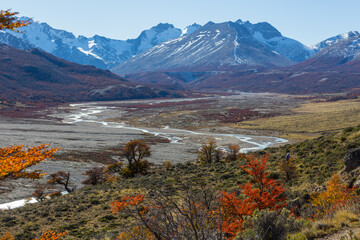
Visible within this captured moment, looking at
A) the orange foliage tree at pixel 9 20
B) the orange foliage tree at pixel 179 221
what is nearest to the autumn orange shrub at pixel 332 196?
the orange foliage tree at pixel 179 221

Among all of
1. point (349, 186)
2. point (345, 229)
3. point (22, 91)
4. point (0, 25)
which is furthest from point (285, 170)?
point (22, 91)

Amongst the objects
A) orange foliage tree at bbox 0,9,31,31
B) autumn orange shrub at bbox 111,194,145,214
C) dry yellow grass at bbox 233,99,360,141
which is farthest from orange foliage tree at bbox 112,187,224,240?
dry yellow grass at bbox 233,99,360,141

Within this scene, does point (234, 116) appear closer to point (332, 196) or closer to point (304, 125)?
point (304, 125)

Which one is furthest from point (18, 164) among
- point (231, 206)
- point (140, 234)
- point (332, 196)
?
point (332, 196)

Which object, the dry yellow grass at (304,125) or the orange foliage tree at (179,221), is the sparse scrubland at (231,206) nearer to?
the orange foliage tree at (179,221)

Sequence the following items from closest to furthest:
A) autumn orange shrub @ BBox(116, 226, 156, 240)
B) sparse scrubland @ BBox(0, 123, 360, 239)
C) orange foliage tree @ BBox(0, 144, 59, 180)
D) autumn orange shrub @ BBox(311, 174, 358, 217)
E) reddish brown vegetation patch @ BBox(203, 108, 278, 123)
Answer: autumn orange shrub @ BBox(116, 226, 156, 240), sparse scrubland @ BBox(0, 123, 360, 239), orange foliage tree @ BBox(0, 144, 59, 180), autumn orange shrub @ BBox(311, 174, 358, 217), reddish brown vegetation patch @ BBox(203, 108, 278, 123)

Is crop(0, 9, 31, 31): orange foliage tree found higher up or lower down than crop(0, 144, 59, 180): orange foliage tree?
higher up

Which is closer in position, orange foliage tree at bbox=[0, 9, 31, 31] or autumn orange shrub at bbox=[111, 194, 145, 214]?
orange foliage tree at bbox=[0, 9, 31, 31]

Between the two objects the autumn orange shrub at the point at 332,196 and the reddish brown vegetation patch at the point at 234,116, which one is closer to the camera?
the autumn orange shrub at the point at 332,196

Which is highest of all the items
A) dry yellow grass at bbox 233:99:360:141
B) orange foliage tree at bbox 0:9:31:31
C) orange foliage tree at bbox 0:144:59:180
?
orange foliage tree at bbox 0:9:31:31

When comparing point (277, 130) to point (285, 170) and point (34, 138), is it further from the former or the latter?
point (34, 138)

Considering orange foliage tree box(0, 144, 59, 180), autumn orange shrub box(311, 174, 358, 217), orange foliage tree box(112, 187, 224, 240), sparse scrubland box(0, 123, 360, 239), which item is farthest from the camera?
autumn orange shrub box(311, 174, 358, 217)

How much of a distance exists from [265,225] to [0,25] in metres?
11.1

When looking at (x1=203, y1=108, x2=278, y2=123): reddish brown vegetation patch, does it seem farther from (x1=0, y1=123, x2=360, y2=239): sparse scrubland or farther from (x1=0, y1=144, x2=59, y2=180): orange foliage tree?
(x1=0, y1=144, x2=59, y2=180): orange foliage tree
